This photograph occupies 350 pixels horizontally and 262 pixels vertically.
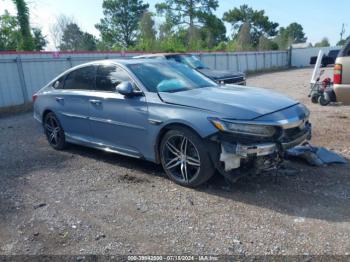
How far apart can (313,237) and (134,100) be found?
285 centimetres

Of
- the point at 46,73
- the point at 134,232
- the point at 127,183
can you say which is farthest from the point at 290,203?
the point at 46,73

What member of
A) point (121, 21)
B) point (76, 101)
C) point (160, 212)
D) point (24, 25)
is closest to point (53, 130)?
point (76, 101)

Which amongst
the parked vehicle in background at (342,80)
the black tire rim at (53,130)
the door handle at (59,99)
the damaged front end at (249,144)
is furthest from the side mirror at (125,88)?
the parked vehicle in background at (342,80)

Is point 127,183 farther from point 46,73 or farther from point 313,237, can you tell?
point 46,73

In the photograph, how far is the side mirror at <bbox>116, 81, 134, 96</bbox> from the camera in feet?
16.3

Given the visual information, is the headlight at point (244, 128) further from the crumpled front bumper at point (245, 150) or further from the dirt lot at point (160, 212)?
the dirt lot at point (160, 212)

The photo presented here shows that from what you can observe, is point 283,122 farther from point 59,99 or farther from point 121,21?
point 121,21

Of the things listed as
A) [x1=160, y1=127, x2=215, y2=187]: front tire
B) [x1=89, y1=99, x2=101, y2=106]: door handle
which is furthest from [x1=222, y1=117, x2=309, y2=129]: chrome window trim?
[x1=89, y1=99, x2=101, y2=106]: door handle

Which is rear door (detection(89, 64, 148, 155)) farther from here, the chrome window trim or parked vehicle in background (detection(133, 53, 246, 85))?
parked vehicle in background (detection(133, 53, 246, 85))

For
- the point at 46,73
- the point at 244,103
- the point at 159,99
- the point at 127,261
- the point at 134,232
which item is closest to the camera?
the point at 127,261

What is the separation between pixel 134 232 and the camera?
371cm

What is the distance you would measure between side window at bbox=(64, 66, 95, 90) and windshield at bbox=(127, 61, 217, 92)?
0.82 metres

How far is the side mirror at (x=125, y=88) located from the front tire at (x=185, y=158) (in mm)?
803

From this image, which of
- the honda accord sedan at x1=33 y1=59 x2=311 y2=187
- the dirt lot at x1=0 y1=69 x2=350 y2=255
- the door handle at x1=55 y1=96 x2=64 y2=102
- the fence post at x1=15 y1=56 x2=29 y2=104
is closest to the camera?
the dirt lot at x1=0 y1=69 x2=350 y2=255
